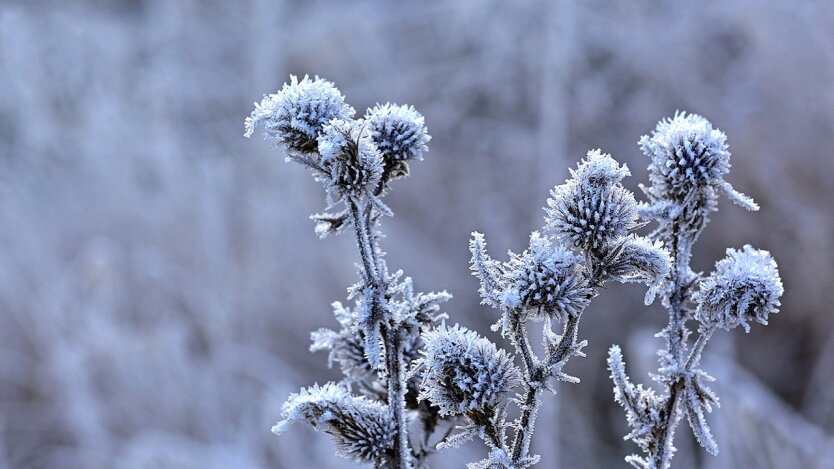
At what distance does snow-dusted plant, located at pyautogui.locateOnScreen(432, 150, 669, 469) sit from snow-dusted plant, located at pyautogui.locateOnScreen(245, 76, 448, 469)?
13mm

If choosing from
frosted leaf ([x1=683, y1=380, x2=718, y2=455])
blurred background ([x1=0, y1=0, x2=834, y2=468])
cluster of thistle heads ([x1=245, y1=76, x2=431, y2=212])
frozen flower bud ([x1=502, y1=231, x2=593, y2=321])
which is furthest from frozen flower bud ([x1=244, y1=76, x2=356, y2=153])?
blurred background ([x1=0, y1=0, x2=834, y2=468])

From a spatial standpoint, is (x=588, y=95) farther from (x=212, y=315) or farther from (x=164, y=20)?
(x=164, y=20)

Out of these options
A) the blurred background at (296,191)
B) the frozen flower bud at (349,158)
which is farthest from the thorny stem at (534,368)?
the blurred background at (296,191)

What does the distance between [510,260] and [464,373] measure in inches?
2.4

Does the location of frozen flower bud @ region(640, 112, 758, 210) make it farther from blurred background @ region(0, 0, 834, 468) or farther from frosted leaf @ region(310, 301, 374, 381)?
blurred background @ region(0, 0, 834, 468)

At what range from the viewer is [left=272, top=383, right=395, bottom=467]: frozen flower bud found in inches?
15.9

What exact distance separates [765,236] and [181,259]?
205cm

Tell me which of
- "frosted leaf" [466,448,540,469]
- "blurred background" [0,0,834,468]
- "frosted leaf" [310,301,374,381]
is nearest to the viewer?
"frosted leaf" [466,448,540,469]

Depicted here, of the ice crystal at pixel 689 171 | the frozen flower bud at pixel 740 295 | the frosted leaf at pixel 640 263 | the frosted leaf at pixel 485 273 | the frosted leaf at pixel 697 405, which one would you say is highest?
the ice crystal at pixel 689 171

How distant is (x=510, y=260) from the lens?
1.20 ft

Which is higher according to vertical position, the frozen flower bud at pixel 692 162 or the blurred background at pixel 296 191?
the blurred background at pixel 296 191

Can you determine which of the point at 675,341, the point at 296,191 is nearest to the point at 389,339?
the point at 675,341

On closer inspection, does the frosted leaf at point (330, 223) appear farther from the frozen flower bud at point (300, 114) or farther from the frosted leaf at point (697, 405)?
the frosted leaf at point (697, 405)

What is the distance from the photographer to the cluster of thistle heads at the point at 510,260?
365 mm
